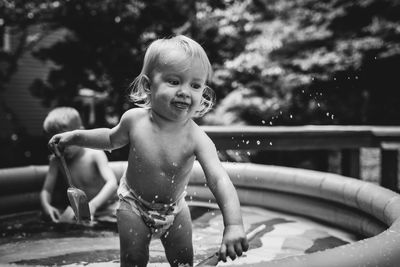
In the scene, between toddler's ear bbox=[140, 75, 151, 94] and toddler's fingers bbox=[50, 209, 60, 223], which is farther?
toddler's fingers bbox=[50, 209, 60, 223]

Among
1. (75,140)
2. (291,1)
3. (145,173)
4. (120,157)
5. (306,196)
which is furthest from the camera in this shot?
(291,1)

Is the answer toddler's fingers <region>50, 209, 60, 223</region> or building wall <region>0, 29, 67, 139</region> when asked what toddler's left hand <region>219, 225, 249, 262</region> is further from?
building wall <region>0, 29, 67, 139</region>

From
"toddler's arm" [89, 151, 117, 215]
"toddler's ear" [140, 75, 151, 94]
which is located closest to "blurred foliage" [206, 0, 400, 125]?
"toddler's arm" [89, 151, 117, 215]

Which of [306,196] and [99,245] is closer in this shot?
[99,245]

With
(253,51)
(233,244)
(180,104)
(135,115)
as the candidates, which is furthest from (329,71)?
(233,244)

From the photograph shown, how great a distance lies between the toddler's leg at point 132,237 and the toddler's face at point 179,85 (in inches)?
17.4

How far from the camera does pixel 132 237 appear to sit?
179 cm

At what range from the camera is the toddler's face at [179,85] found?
167cm

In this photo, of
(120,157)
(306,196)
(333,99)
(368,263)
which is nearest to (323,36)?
(333,99)

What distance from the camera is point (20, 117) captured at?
37.2 ft

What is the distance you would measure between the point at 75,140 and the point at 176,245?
61cm

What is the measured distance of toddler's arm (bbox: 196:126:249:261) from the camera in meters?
1.38

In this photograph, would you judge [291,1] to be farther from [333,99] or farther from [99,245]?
[99,245]

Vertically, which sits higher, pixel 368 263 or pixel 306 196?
pixel 368 263
